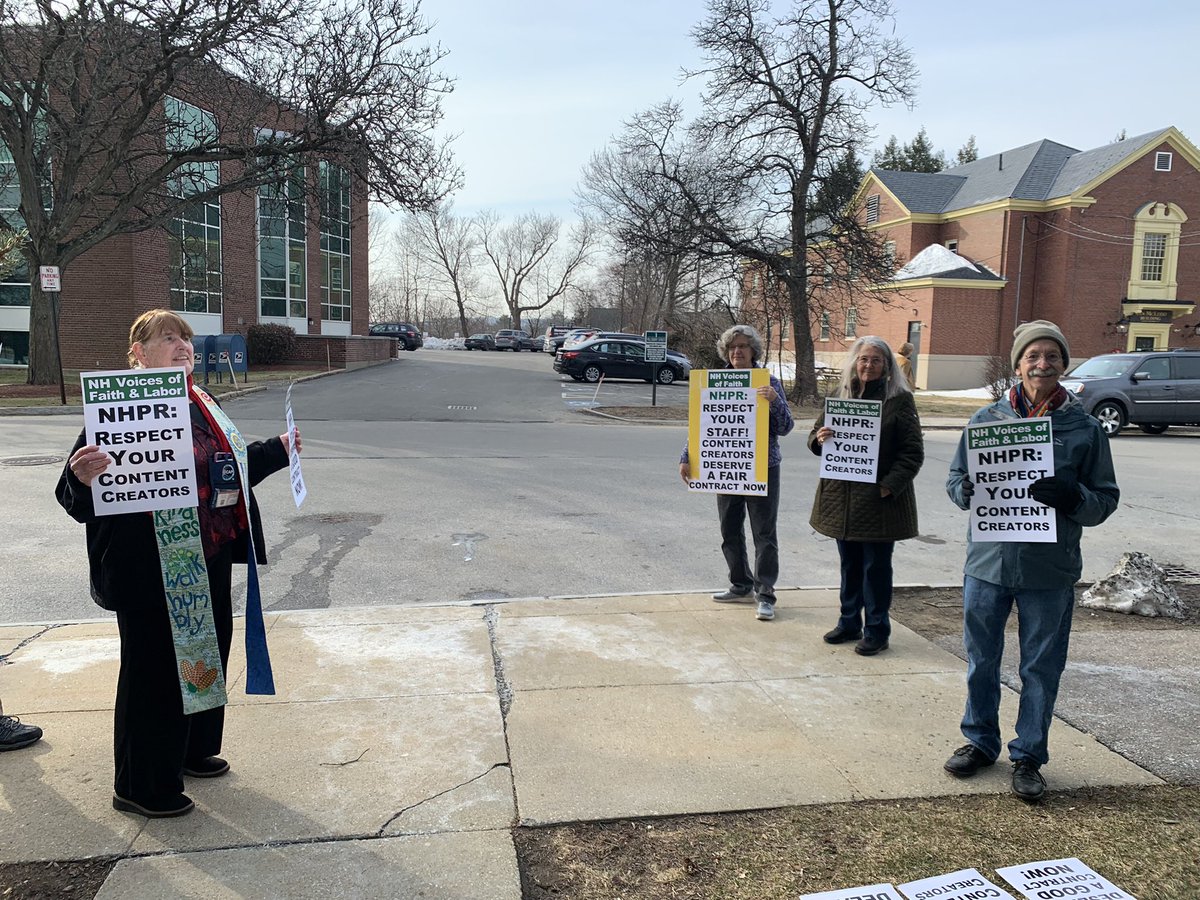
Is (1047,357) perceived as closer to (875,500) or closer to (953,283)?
(875,500)

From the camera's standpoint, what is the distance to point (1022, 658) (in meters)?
3.62

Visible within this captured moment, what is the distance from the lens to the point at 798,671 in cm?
484

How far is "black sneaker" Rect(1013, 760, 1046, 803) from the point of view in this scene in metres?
3.45

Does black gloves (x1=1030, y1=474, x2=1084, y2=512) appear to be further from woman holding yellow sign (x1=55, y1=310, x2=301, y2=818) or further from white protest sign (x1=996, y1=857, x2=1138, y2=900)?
woman holding yellow sign (x1=55, y1=310, x2=301, y2=818)

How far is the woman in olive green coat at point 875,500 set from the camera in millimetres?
4961

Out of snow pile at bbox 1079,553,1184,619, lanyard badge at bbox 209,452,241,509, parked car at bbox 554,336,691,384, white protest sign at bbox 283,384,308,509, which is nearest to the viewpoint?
lanyard badge at bbox 209,452,241,509

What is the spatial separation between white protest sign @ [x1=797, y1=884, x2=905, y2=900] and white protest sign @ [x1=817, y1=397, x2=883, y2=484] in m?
2.58

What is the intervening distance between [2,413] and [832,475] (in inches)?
751

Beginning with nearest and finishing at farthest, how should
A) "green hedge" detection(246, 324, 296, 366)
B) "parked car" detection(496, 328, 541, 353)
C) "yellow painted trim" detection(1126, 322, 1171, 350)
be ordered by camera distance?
1. "green hedge" detection(246, 324, 296, 366)
2. "yellow painted trim" detection(1126, 322, 1171, 350)
3. "parked car" detection(496, 328, 541, 353)

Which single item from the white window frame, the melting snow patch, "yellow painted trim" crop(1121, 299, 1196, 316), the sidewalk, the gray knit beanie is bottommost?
the melting snow patch

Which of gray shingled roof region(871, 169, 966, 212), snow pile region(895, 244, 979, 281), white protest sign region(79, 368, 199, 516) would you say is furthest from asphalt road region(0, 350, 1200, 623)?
gray shingled roof region(871, 169, 966, 212)

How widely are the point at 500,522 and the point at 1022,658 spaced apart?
582 cm

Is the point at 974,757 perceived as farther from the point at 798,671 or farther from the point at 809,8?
the point at 809,8

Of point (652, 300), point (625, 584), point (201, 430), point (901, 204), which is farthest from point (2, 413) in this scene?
point (652, 300)
